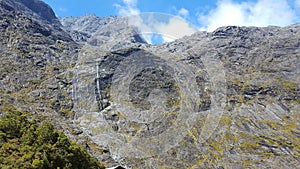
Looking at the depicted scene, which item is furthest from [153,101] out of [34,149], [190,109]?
[34,149]

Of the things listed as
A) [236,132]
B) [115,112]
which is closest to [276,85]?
[236,132]

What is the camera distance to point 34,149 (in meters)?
29.7

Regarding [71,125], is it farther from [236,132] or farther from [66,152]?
[236,132]

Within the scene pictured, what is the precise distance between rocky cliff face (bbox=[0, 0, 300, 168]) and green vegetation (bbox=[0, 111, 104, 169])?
19.4 m

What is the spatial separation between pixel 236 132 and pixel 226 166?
13818 mm

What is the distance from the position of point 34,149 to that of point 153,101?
4908 cm

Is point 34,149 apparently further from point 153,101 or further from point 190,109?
point 190,109

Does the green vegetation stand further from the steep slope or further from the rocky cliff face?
the steep slope

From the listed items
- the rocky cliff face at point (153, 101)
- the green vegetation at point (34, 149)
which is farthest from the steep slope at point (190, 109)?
the green vegetation at point (34, 149)

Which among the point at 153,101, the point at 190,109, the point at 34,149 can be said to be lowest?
the point at 34,149

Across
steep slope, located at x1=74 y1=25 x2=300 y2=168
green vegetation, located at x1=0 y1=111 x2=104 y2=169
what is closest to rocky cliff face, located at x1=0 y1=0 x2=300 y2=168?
steep slope, located at x1=74 y1=25 x2=300 y2=168

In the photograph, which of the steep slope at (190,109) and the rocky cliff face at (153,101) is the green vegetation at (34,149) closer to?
the rocky cliff face at (153,101)

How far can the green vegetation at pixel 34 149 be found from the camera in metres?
27.5

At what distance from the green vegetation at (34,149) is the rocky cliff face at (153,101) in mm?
19406
